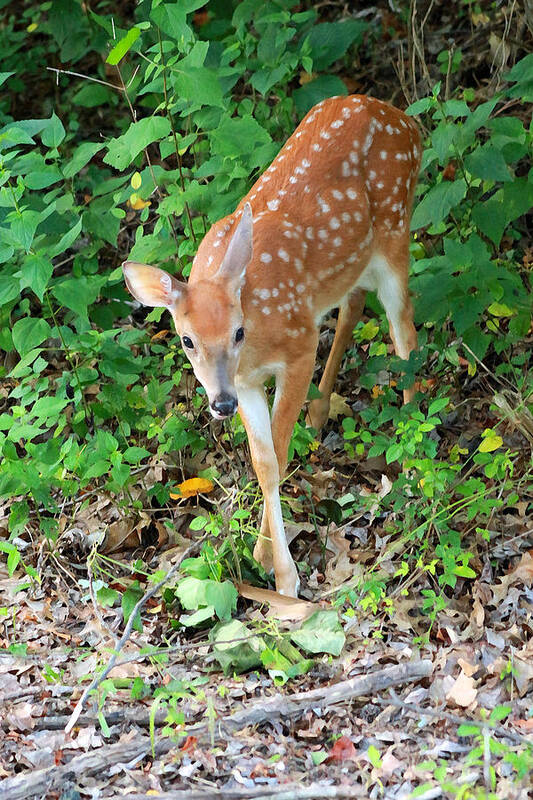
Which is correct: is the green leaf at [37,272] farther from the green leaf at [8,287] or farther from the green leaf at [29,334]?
the green leaf at [29,334]

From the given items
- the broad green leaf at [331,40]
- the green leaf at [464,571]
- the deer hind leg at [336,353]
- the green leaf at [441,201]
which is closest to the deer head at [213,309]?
the green leaf at [441,201]

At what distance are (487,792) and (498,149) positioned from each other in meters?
2.92

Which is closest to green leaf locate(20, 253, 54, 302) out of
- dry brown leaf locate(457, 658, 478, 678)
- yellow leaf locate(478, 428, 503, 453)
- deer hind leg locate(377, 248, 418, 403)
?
deer hind leg locate(377, 248, 418, 403)

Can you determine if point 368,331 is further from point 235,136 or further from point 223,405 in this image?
point 223,405

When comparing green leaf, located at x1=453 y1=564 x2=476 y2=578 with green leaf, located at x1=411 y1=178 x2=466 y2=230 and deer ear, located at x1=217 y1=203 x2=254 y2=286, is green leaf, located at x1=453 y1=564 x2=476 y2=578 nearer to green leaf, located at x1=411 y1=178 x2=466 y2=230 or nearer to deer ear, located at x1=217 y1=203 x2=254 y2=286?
deer ear, located at x1=217 y1=203 x2=254 y2=286

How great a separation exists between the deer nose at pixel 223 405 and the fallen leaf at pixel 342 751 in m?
1.36

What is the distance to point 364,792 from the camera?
358cm

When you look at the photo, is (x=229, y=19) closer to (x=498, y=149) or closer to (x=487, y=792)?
(x=498, y=149)

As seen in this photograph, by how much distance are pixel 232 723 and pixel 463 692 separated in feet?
2.83

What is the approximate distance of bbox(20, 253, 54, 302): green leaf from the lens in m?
4.82

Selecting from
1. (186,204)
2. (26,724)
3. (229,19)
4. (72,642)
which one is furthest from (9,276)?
(229,19)

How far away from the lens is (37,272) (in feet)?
16.0

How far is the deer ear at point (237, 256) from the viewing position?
4.65 metres

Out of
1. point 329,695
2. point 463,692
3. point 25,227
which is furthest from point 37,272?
point 463,692
